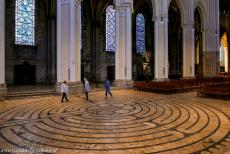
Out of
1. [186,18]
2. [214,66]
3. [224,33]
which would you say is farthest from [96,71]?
[224,33]

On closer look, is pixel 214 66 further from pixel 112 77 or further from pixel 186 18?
pixel 112 77

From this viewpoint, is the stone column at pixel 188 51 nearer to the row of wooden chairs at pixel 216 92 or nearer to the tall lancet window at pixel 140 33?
the tall lancet window at pixel 140 33

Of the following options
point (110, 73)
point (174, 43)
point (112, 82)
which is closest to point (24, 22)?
point (112, 82)

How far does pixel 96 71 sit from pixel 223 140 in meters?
23.2

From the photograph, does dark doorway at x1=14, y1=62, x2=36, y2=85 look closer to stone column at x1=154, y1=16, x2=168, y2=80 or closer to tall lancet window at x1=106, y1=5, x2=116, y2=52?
tall lancet window at x1=106, y1=5, x2=116, y2=52

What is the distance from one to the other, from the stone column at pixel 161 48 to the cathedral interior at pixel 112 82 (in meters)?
0.10

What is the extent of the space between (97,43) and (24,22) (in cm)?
916

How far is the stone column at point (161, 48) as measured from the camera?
2270 cm

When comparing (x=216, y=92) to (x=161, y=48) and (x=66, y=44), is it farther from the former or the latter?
(x=66, y=44)

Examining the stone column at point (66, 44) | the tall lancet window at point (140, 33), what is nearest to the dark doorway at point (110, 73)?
the tall lancet window at point (140, 33)

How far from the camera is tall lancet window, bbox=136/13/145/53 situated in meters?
32.8

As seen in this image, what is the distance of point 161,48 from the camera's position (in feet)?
74.9

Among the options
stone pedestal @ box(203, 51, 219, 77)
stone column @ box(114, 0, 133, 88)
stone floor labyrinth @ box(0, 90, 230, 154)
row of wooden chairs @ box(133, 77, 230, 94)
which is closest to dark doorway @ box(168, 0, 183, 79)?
stone pedestal @ box(203, 51, 219, 77)

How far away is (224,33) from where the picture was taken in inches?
1606
